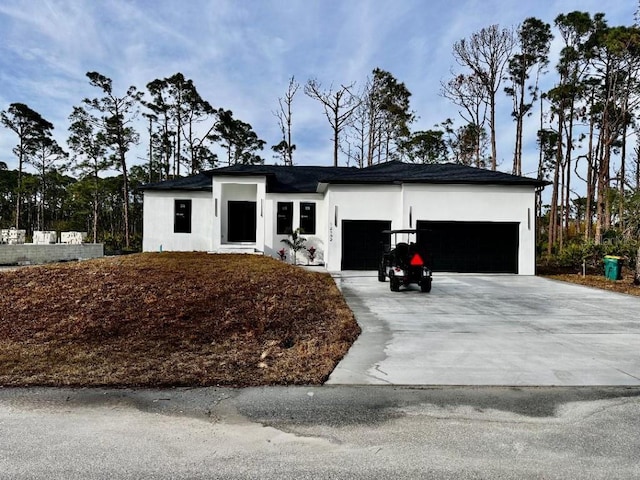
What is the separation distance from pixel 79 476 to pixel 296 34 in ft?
55.5

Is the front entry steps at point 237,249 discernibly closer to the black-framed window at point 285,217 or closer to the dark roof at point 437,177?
the black-framed window at point 285,217

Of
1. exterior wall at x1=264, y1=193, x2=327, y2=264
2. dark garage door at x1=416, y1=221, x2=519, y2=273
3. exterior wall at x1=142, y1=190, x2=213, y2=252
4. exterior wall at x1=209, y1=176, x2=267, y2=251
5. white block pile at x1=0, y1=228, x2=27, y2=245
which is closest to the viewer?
dark garage door at x1=416, y1=221, x2=519, y2=273

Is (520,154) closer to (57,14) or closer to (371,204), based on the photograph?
(371,204)

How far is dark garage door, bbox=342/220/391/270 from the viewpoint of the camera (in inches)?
621

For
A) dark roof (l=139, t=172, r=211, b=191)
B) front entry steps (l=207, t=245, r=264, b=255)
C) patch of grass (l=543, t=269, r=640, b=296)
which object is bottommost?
patch of grass (l=543, t=269, r=640, b=296)

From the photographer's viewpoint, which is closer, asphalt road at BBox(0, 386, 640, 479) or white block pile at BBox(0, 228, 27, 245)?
asphalt road at BBox(0, 386, 640, 479)

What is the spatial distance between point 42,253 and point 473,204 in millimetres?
21329

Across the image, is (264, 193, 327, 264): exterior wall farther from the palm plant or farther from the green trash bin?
the green trash bin

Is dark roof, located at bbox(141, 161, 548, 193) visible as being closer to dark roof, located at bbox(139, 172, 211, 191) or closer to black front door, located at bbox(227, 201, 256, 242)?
dark roof, located at bbox(139, 172, 211, 191)

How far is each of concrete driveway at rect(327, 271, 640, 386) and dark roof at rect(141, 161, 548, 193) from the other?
20.7ft

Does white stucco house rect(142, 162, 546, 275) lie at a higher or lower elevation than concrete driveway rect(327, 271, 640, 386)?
higher

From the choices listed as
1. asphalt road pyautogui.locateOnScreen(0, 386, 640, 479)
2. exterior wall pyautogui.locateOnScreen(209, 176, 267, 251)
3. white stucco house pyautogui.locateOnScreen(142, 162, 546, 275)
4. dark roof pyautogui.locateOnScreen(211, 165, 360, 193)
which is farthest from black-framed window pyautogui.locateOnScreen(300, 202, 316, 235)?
asphalt road pyautogui.locateOnScreen(0, 386, 640, 479)

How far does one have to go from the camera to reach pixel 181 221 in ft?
60.1

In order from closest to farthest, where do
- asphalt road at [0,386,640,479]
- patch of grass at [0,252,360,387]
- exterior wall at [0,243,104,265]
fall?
asphalt road at [0,386,640,479] < patch of grass at [0,252,360,387] < exterior wall at [0,243,104,265]
